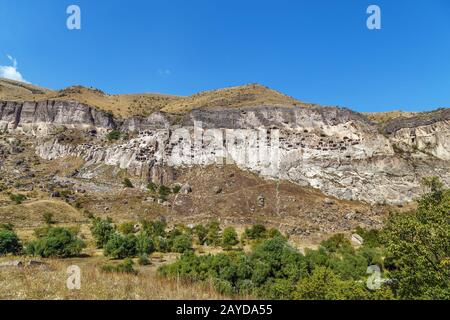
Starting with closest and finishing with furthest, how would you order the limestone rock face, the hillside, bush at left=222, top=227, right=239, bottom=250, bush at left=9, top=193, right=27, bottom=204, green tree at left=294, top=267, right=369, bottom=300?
green tree at left=294, top=267, right=369, bottom=300 → bush at left=222, top=227, right=239, bottom=250 → bush at left=9, top=193, right=27, bottom=204 → the limestone rock face → the hillside

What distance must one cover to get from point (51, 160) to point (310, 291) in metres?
115

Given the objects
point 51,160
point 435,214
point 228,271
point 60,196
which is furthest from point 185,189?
point 435,214

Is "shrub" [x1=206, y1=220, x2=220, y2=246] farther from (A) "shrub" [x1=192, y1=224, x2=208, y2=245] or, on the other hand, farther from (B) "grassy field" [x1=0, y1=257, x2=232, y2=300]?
(B) "grassy field" [x1=0, y1=257, x2=232, y2=300]

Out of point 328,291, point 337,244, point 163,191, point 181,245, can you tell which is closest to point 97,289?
point 328,291

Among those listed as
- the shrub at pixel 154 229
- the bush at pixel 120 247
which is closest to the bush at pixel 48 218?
the shrub at pixel 154 229

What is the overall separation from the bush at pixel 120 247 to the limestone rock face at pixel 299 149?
4937 cm

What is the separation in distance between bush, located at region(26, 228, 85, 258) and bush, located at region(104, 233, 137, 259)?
4.06m

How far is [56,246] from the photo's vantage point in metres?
42.7

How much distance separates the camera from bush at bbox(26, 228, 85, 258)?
41625 millimetres

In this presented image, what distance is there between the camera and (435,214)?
23.1 metres

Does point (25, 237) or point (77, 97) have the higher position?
point (77, 97)

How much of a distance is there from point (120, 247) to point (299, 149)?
69667mm

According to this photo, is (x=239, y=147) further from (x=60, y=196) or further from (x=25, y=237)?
(x=25, y=237)

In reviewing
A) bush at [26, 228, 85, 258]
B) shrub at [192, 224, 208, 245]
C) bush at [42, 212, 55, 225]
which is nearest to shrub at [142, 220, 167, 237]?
shrub at [192, 224, 208, 245]
